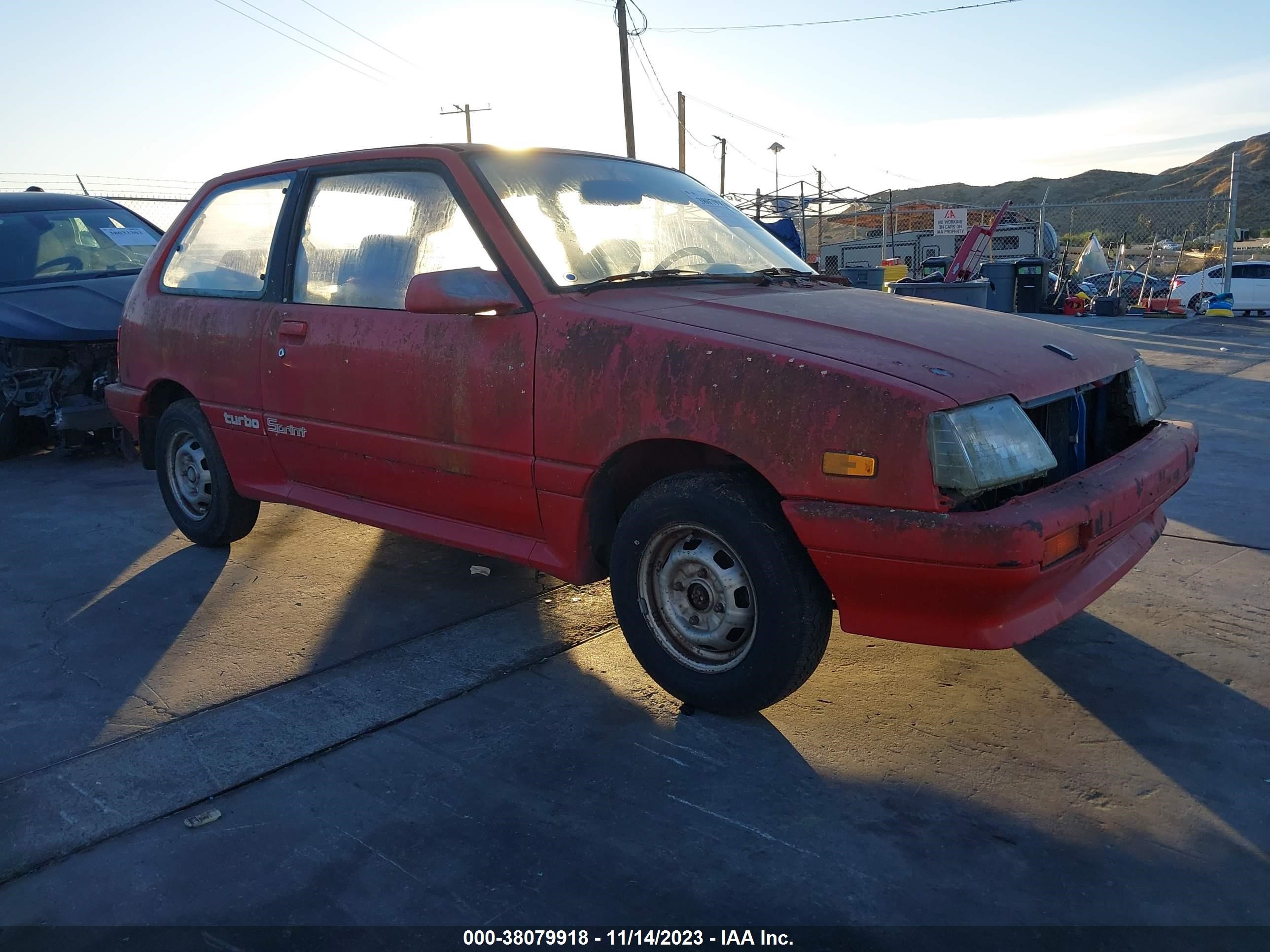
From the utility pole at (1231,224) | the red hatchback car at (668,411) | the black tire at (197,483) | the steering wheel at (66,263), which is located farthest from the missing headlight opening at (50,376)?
the utility pole at (1231,224)

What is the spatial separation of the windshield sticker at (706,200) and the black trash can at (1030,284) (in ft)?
48.6

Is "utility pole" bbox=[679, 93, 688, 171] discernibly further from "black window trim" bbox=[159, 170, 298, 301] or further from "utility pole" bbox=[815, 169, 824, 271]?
"black window trim" bbox=[159, 170, 298, 301]

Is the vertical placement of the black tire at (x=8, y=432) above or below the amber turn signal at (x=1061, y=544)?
below

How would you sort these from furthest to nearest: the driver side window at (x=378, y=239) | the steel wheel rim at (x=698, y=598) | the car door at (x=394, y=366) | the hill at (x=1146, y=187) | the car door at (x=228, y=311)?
1. the hill at (x=1146, y=187)
2. the car door at (x=228, y=311)
3. the driver side window at (x=378, y=239)
4. the car door at (x=394, y=366)
5. the steel wheel rim at (x=698, y=598)

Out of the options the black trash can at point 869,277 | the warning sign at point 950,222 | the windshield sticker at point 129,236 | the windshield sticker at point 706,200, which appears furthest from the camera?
the warning sign at point 950,222

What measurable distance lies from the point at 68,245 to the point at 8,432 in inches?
63.5

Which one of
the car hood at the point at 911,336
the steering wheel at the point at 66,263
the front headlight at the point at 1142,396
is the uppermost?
the steering wheel at the point at 66,263

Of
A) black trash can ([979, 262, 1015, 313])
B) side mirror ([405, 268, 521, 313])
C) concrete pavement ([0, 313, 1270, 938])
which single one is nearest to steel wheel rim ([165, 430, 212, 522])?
concrete pavement ([0, 313, 1270, 938])

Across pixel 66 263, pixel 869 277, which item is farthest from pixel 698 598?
pixel 869 277

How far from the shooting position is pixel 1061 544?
8.74 ft

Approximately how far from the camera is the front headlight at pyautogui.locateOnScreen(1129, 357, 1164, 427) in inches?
137

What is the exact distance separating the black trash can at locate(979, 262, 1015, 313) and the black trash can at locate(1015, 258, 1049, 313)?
9 cm

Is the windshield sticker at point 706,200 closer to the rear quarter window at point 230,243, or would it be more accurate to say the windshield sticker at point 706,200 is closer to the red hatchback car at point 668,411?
the red hatchback car at point 668,411

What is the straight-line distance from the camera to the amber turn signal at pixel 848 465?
2637 mm
